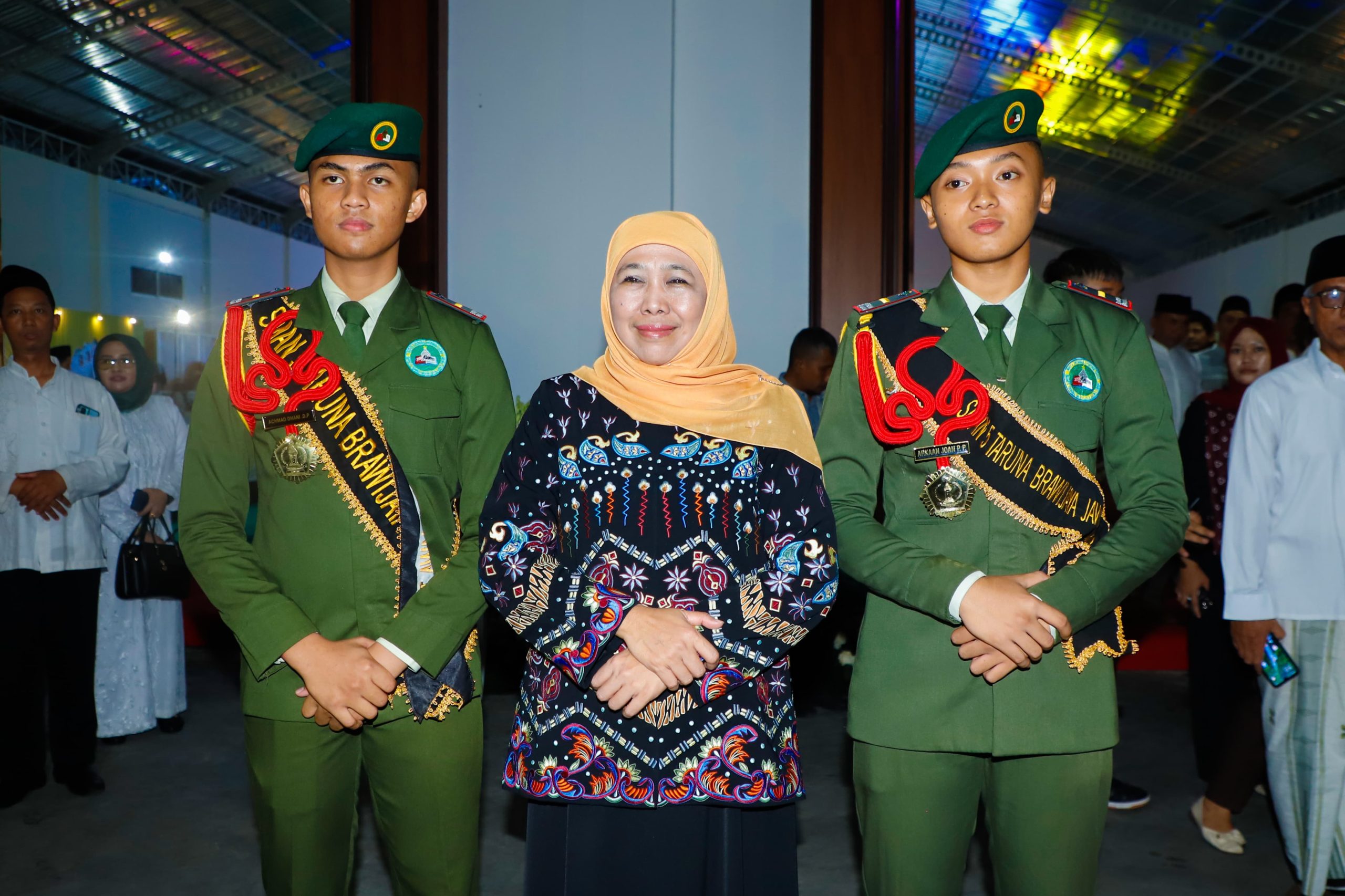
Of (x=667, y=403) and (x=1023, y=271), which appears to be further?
A: (x=1023, y=271)

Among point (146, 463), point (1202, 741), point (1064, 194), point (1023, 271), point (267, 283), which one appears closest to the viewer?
point (1023, 271)

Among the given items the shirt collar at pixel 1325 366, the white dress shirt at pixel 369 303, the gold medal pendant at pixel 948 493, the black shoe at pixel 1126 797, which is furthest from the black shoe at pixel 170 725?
the shirt collar at pixel 1325 366

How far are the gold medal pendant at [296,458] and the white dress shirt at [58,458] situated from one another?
2238mm

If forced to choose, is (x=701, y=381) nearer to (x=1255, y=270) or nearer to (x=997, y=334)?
(x=997, y=334)

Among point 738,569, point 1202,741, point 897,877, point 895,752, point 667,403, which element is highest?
point 667,403

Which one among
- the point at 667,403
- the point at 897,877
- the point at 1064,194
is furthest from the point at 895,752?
the point at 1064,194

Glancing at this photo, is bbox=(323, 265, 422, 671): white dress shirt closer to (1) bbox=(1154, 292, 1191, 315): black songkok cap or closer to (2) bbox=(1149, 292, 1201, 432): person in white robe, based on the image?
(2) bbox=(1149, 292, 1201, 432): person in white robe

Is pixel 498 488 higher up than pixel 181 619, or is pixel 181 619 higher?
pixel 498 488

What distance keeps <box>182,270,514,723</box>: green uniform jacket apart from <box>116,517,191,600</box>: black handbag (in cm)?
235

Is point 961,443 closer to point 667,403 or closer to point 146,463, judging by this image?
point 667,403

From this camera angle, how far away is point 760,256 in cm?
439

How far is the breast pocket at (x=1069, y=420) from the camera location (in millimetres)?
1635

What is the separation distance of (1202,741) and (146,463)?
424 centimetres

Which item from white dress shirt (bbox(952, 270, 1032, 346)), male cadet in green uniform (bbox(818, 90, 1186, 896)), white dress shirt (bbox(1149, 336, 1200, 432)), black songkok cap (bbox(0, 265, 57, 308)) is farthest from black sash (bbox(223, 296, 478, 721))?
white dress shirt (bbox(1149, 336, 1200, 432))
